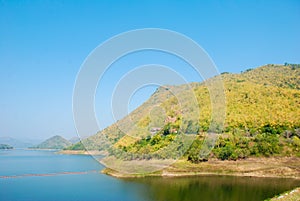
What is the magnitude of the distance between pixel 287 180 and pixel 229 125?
1213cm


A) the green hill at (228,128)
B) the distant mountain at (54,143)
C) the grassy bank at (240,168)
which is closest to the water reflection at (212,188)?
the grassy bank at (240,168)

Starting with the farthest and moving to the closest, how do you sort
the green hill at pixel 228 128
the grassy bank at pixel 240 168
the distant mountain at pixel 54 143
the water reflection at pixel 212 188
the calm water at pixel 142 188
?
the distant mountain at pixel 54 143
the green hill at pixel 228 128
the grassy bank at pixel 240 168
the water reflection at pixel 212 188
the calm water at pixel 142 188

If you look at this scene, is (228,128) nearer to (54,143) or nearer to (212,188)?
(212,188)

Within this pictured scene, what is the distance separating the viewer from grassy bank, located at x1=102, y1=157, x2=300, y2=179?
26234 mm

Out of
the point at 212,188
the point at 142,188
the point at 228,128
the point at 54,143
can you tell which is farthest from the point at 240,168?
the point at 54,143

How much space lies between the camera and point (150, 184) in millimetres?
22125

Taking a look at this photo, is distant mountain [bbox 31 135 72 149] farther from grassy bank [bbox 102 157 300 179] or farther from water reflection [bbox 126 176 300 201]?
water reflection [bbox 126 176 300 201]

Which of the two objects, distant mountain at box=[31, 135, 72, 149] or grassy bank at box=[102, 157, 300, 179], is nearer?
grassy bank at box=[102, 157, 300, 179]

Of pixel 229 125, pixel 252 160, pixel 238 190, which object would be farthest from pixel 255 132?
pixel 238 190

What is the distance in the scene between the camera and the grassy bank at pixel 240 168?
2623cm

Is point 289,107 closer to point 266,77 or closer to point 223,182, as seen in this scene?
point 223,182

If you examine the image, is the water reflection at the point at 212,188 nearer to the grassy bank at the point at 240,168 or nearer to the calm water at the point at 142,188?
the calm water at the point at 142,188

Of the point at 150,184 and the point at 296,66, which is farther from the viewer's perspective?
the point at 296,66

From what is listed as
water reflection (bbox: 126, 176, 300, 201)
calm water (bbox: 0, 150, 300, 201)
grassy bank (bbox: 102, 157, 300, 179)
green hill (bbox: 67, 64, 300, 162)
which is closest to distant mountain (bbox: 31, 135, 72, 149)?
green hill (bbox: 67, 64, 300, 162)
